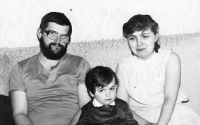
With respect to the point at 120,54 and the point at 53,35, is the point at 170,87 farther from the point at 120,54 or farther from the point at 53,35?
the point at 53,35

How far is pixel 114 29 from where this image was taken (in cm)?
259

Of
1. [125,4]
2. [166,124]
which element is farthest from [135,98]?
[125,4]

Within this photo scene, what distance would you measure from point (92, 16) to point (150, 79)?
0.82 metres

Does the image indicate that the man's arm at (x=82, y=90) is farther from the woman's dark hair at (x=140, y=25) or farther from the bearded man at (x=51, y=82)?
the woman's dark hair at (x=140, y=25)

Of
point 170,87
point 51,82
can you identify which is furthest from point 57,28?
point 170,87

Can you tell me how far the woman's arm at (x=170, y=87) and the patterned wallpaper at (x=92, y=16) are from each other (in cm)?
62

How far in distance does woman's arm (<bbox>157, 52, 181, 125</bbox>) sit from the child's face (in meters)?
0.37

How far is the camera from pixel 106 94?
1926 millimetres

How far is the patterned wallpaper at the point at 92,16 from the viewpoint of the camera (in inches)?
98.8

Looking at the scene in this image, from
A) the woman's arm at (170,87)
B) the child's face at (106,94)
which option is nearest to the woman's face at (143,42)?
the woman's arm at (170,87)

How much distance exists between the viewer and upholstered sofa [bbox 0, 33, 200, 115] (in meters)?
2.30

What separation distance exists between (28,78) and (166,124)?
A: 1051 mm

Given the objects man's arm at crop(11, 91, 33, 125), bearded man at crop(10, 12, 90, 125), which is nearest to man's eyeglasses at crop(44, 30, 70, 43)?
bearded man at crop(10, 12, 90, 125)

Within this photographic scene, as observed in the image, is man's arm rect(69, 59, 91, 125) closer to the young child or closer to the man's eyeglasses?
the young child
